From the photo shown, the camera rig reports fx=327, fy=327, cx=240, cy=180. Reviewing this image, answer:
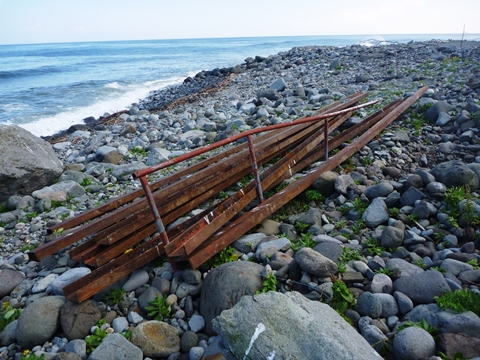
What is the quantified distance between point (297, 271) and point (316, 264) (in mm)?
210

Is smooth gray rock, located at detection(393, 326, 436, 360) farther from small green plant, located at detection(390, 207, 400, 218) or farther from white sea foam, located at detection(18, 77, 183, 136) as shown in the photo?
white sea foam, located at detection(18, 77, 183, 136)

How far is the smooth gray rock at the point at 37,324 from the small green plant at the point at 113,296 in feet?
1.32

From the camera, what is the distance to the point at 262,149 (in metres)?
5.56

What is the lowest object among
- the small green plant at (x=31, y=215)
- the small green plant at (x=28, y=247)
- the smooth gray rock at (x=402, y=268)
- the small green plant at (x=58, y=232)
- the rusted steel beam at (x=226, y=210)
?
the small green plant at (x=28, y=247)

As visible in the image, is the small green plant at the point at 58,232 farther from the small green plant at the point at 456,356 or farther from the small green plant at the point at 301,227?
the small green plant at the point at 456,356

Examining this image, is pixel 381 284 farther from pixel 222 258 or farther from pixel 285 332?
pixel 222 258

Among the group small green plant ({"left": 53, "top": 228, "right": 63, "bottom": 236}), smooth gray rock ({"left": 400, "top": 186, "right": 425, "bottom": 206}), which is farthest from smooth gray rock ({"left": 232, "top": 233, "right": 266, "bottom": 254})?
small green plant ({"left": 53, "top": 228, "right": 63, "bottom": 236})

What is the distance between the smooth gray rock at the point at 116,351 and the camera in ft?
8.14

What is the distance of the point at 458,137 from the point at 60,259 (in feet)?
22.5

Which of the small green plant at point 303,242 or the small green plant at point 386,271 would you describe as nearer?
the small green plant at point 386,271

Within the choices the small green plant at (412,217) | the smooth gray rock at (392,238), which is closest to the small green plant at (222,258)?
the smooth gray rock at (392,238)

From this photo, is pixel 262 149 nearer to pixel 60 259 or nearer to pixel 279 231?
pixel 279 231

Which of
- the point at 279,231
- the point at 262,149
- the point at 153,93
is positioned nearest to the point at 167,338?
the point at 279,231

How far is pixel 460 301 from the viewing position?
252 centimetres
